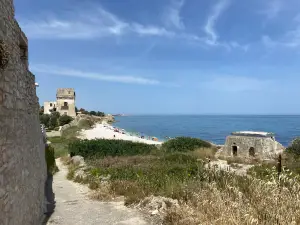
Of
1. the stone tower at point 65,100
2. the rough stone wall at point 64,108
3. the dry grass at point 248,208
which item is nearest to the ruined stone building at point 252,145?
the dry grass at point 248,208

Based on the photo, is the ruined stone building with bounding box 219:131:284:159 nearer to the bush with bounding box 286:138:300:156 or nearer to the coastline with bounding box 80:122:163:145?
the bush with bounding box 286:138:300:156

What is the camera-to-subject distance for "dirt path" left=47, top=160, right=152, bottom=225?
699 cm

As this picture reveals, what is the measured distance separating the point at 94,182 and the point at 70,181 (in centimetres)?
232

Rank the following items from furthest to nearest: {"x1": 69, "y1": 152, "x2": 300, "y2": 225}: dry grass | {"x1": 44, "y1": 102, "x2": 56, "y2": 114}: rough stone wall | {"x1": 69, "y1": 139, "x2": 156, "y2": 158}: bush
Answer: {"x1": 44, "y1": 102, "x2": 56, "y2": 114}: rough stone wall → {"x1": 69, "y1": 139, "x2": 156, "y2": 158}: bush → {"x1": 69, "y1": 152, "x2": 300, "y2": 225}: dry grass

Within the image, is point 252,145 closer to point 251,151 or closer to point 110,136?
point 251,151

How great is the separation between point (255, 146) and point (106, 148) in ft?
35.6

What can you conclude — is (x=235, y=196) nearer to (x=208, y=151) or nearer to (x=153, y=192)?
(x=153, y=192)

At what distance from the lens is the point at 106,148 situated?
65.8ft

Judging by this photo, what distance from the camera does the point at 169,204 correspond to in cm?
761

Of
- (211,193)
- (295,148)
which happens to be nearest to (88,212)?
(211,193)

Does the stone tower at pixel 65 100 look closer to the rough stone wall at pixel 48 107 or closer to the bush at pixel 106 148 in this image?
the rough stone wall at pixel 48 107

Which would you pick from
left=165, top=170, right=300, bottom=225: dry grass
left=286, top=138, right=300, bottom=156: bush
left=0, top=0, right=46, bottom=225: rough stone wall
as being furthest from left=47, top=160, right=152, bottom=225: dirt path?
left=286, top=138, right=300, bottom=156: bush

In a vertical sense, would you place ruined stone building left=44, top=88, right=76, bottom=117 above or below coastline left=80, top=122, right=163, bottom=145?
above

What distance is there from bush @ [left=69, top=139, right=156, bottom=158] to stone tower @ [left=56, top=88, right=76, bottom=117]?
47338 millimetres
